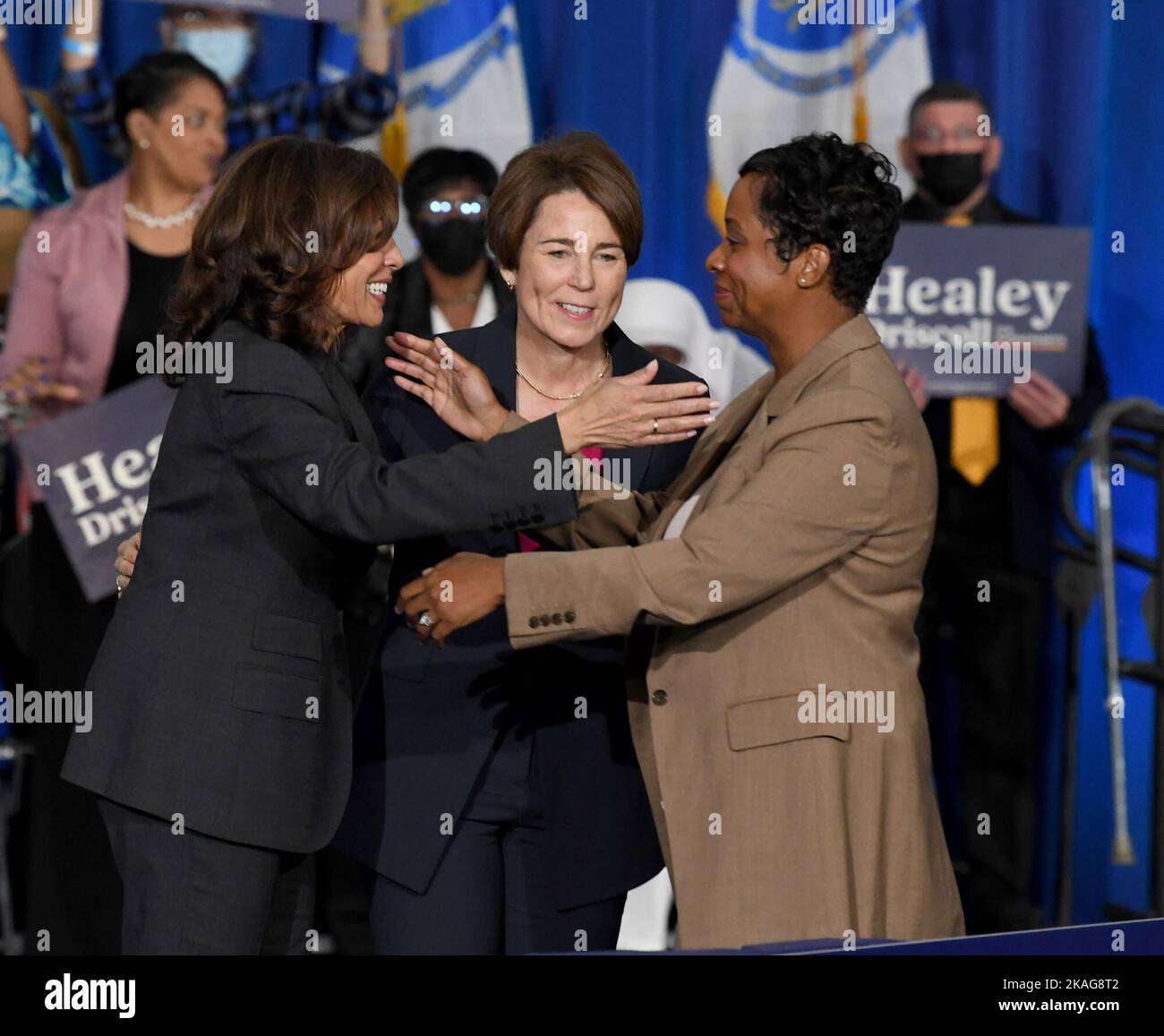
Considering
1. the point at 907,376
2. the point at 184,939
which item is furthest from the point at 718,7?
the point at 184,939

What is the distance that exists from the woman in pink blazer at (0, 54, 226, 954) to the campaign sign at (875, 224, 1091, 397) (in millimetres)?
1693

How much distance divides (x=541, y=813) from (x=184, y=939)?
66 cm

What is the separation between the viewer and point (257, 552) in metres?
2.08

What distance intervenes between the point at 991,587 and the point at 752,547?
2.13m

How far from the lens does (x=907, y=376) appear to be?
4066 mm

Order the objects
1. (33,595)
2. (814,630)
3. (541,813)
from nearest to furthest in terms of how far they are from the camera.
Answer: (814,630)
(541,813)
(33,595)

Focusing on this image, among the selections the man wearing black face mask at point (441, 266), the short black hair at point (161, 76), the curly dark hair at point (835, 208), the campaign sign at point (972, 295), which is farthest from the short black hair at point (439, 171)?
the curly dark hair at point (835, 208)

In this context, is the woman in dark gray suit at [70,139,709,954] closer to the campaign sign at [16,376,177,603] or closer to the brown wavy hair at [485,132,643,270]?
the brown wavy hair at [485,132,643,270]

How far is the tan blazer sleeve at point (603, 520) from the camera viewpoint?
2.61m

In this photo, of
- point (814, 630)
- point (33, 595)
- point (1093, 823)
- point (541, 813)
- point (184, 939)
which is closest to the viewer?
point (184, 939)

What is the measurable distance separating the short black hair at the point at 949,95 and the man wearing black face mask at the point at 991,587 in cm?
5

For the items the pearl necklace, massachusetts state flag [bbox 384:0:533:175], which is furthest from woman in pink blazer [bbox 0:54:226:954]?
massachusetts state flag [bbox 384:0:533:175]

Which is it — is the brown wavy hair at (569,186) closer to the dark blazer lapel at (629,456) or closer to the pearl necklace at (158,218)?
the dark blazer lapel at (629,456)
